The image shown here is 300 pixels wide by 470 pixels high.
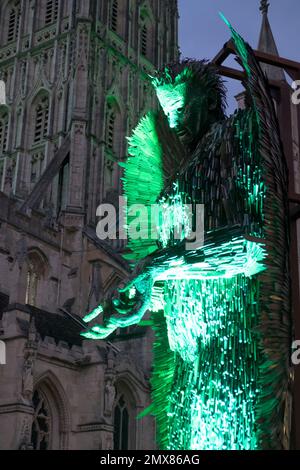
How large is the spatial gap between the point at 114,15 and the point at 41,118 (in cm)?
747

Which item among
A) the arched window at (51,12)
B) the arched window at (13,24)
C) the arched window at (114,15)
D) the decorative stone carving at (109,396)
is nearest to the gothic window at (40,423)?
the decorative stone carving at (109,396)

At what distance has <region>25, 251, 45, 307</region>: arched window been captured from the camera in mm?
23672

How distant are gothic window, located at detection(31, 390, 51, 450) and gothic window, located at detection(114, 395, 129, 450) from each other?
2.64m

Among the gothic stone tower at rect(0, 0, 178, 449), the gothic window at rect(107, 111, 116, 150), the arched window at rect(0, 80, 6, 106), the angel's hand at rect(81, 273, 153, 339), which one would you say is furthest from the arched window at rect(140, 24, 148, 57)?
the angel's hand at rect(81, 273, 153, 339)

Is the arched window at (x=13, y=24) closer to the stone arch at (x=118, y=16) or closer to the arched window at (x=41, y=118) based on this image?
the stone arch at (x=118, y=16)

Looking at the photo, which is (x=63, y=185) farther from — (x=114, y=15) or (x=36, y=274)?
(x=114, y=15)

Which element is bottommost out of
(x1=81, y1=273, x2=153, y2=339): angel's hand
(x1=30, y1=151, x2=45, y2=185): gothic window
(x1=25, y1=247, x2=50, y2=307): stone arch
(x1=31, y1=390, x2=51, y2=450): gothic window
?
(x1=81, y1=273, x2=153, y2=339): angel's hand

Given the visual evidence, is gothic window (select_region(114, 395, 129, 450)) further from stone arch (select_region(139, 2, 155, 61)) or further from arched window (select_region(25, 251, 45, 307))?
stone arch (select_region(139, 2, 155, 61))

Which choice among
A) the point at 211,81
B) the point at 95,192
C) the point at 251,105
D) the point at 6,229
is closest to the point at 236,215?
the point at 251,105

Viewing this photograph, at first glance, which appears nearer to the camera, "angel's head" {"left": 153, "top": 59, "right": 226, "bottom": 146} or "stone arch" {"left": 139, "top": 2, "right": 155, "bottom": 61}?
"angel's head" {"left": 153, "top": 59, "right": 226, "bottom": 146}

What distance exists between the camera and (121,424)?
2033 cm

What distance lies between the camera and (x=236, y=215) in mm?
2266

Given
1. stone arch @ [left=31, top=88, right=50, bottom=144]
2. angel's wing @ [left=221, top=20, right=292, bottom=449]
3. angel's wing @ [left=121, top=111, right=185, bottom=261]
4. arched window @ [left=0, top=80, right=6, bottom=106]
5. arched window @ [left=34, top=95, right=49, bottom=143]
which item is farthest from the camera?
arched window @ [left=0, top=80, right=6, bottom=106]

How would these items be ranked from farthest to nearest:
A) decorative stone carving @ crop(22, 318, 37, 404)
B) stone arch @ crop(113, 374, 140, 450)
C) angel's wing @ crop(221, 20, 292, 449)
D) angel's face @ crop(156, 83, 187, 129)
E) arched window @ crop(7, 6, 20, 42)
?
arched window @ crop(7, 6, 20, 42), stone arch @ crop(113, 374, 140, 450), decorative stone carving @ crop(22, 318, 37, 404), angel's face @ crop(156, 83, 187, 129), angel's wing @ crop(221, 20, 292, 449)
